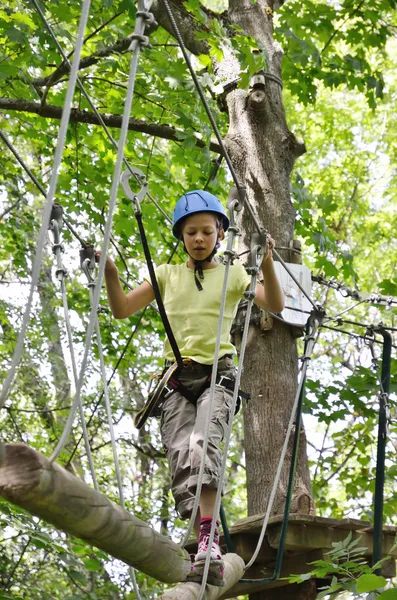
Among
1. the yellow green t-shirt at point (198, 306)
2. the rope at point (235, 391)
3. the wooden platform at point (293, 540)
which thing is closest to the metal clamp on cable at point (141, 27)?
the rope at point (235, 391)

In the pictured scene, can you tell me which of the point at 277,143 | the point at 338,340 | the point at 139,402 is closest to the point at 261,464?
the point at 277,143

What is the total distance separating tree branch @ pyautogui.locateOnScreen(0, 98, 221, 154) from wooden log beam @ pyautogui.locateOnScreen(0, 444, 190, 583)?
272 cm

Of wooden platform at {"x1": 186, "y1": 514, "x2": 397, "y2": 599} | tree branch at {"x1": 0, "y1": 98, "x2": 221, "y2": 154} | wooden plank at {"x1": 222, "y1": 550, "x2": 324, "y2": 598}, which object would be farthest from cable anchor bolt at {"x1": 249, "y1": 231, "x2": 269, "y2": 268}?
tree branch at {"x1": 0, "y1": 98, "x2": 221, "y2": 154}

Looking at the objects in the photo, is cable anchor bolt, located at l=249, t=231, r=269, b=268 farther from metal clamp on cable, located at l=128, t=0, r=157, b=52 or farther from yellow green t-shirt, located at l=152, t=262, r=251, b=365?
metal clamp on cable, located at l=128, t=0, r=157, b=52

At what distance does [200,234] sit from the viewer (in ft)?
8.19

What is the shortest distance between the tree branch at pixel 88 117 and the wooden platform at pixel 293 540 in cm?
196

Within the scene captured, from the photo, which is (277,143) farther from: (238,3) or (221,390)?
(221,390)

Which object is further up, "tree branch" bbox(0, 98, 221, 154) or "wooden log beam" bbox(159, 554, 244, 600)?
"tree branch" bbox(0, 98, 221, 154)

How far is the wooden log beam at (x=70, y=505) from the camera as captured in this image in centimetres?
118

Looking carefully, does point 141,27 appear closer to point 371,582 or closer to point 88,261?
point 88,261

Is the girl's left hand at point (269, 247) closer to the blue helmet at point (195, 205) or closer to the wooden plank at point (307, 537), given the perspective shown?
the blue helmet at point (195, 205)

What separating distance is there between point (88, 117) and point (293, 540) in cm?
239

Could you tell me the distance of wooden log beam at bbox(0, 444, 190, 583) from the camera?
3.89ft

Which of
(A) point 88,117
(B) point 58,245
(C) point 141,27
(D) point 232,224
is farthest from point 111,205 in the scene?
(A) point 88,117
